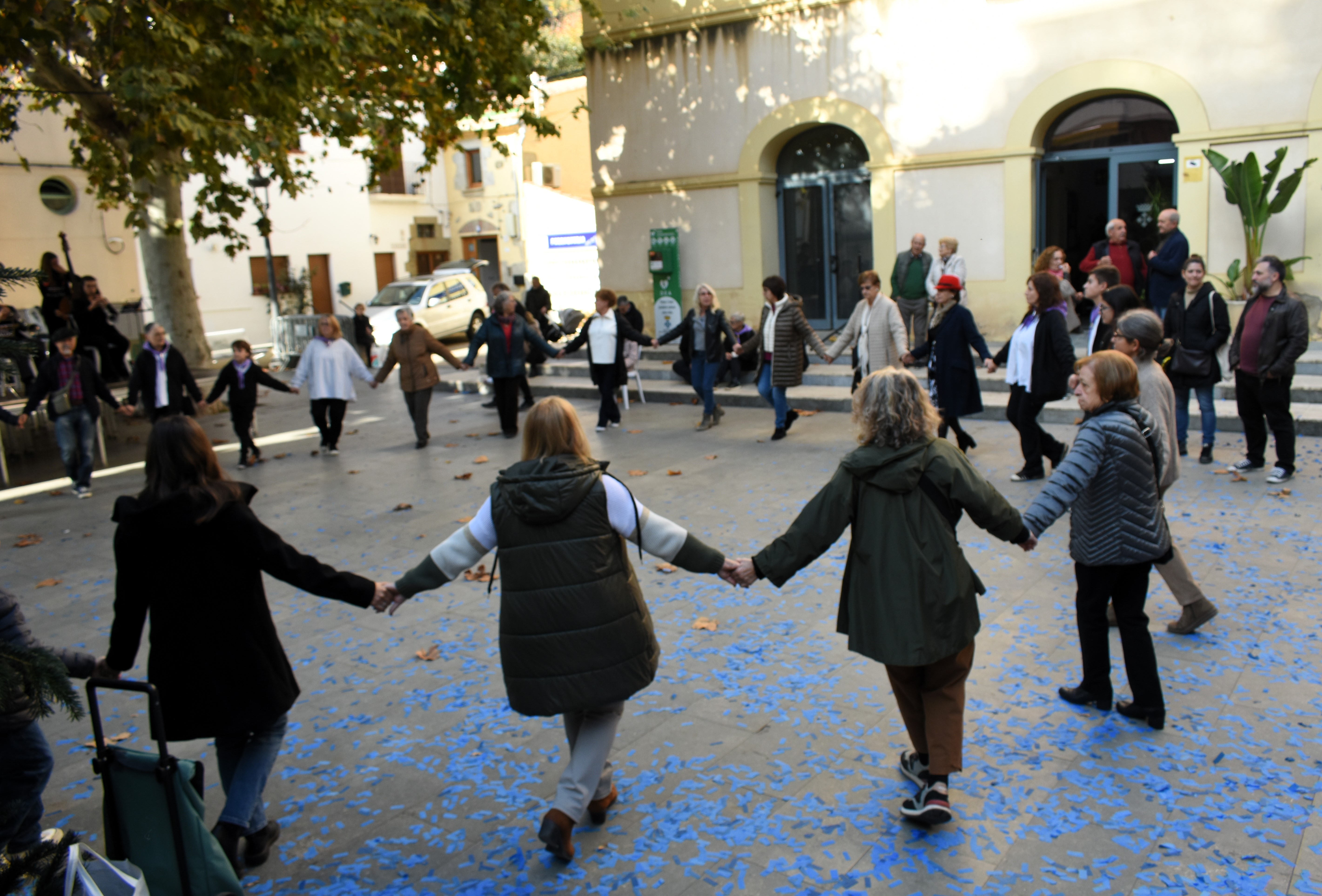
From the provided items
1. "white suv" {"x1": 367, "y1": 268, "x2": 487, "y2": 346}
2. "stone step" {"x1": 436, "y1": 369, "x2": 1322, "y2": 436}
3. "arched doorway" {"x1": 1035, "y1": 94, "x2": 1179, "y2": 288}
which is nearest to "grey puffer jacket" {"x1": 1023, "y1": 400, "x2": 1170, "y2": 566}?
"stone step" {"x1": 436, "y1": 369, "x2": 1322, "y2": 436}

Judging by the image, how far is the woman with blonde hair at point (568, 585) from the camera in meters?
3.54

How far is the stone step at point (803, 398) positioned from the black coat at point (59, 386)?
5826 mm

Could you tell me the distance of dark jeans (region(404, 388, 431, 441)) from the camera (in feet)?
40.4

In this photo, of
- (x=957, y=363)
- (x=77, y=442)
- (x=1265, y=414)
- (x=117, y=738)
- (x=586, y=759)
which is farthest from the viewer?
(x=77, y=442)

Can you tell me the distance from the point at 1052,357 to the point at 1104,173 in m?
7.58

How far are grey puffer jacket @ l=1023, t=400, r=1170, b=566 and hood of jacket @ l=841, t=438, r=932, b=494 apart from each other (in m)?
0.88

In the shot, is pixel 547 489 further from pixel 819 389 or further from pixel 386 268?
pixel 386 268

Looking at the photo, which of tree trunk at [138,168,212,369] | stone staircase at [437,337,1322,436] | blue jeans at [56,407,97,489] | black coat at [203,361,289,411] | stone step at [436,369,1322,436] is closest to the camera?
stone step at [436,369,1322,436]

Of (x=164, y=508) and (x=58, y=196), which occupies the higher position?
(x=58, y=196)

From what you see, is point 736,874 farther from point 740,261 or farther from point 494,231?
point 494,231

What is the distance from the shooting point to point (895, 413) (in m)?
3.65

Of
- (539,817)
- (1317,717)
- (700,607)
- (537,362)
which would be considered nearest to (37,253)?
(537,362)

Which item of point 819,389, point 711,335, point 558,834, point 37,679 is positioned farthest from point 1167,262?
point 37,679

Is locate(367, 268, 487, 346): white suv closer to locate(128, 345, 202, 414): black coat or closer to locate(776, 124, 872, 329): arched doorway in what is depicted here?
locate(776, 124, 872, 329): arched doorway
